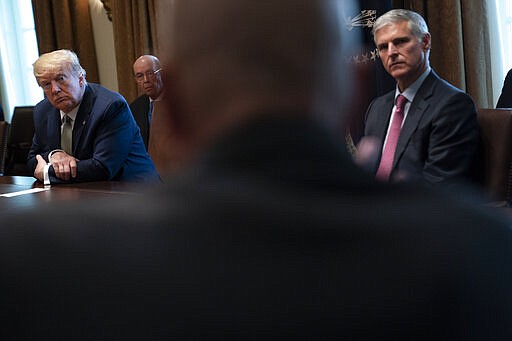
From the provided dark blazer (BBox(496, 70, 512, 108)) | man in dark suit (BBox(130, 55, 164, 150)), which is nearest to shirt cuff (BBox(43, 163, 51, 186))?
man in dark suit (BBox(130, 55, 164, 150))

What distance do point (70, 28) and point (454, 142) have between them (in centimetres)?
612

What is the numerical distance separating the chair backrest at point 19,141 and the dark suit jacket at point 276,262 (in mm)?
5127

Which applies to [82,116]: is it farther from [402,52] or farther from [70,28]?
[70,28]

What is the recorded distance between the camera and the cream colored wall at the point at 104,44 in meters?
7.84

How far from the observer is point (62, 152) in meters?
3.65

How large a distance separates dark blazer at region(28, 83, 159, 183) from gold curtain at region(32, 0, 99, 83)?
4201 mm

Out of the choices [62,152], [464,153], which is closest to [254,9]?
[464,153]

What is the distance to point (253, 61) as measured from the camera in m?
0.56

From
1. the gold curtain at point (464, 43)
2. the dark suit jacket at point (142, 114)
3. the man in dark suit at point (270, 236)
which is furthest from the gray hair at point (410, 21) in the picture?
the man in dark suit at point (270, 236)

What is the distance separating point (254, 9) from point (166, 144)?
155mm

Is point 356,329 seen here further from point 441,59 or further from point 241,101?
point 441,59

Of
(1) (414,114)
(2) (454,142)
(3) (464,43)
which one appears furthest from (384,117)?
(3) (464,43)

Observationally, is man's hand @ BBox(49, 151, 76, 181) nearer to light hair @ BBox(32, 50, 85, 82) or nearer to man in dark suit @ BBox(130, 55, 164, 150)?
light hair @ BBox(32, 50, 85, 82)

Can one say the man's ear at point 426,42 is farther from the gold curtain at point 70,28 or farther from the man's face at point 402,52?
the gold curtain at point 70,28
